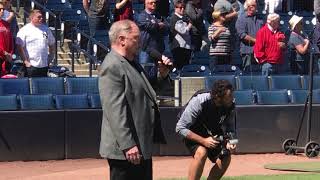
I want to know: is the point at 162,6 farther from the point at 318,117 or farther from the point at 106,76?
the point at 106,76

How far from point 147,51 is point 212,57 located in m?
1.70

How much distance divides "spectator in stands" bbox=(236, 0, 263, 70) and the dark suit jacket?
9854 mm

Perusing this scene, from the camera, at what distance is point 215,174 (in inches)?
348

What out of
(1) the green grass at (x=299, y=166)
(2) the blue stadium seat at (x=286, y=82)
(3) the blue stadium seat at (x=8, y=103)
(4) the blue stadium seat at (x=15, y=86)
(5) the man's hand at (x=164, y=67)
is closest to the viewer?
(5) the man's hand at (x=164, y=67)

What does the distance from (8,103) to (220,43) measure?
4.40 m

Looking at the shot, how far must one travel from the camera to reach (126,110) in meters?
5.92

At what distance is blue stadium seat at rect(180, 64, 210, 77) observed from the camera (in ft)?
50.1

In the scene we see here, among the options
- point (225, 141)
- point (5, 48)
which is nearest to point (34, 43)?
point (5, 48)

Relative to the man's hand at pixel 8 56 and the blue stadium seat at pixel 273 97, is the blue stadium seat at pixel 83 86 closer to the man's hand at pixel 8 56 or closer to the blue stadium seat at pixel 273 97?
the man's hand at pixel 8 56

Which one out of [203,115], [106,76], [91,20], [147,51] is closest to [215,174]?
[203,115]

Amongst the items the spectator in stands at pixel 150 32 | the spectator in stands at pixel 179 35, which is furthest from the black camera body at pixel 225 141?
the spectator in stands at pixel 179 35

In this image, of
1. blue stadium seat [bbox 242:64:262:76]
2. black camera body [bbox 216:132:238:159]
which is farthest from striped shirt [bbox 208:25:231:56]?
black camera body [bbox 216:132:238:159]

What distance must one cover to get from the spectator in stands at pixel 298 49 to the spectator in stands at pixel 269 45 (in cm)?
60

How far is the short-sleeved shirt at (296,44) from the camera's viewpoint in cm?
1611
